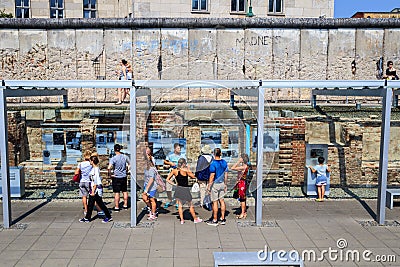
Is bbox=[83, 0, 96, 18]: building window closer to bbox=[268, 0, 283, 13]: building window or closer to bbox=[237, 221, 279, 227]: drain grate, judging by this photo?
bbox=[268, 0, 283, 13]: building window

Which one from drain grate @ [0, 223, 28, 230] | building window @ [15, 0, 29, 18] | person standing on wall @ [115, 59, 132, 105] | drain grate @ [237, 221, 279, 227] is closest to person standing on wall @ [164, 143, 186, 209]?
drain grate @ [237, 221, 279, 227]

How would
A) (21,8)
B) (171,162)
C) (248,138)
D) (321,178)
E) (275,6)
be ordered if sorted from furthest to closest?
(275,6), (21,8), (248,138), (321,178), (171,162)

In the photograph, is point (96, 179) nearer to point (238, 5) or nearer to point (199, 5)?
point (199, 5)

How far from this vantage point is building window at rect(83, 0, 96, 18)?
100 ft

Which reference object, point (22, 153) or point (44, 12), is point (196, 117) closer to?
point (22, 153)

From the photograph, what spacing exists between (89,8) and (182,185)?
81.6ft

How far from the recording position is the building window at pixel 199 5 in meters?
29.3

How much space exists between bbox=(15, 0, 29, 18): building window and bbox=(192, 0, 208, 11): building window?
38.3ft

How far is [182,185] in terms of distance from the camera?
9297mm

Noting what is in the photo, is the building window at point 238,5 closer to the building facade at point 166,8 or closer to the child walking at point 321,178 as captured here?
the building facade at point 166,8

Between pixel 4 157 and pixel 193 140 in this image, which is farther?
pixel 193 140

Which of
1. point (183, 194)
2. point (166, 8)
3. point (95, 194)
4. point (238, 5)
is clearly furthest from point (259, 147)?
point (238, 5)

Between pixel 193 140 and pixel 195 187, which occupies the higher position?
pixel 193 140

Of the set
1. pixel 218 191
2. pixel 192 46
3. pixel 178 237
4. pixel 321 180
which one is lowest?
pixel 178 237
